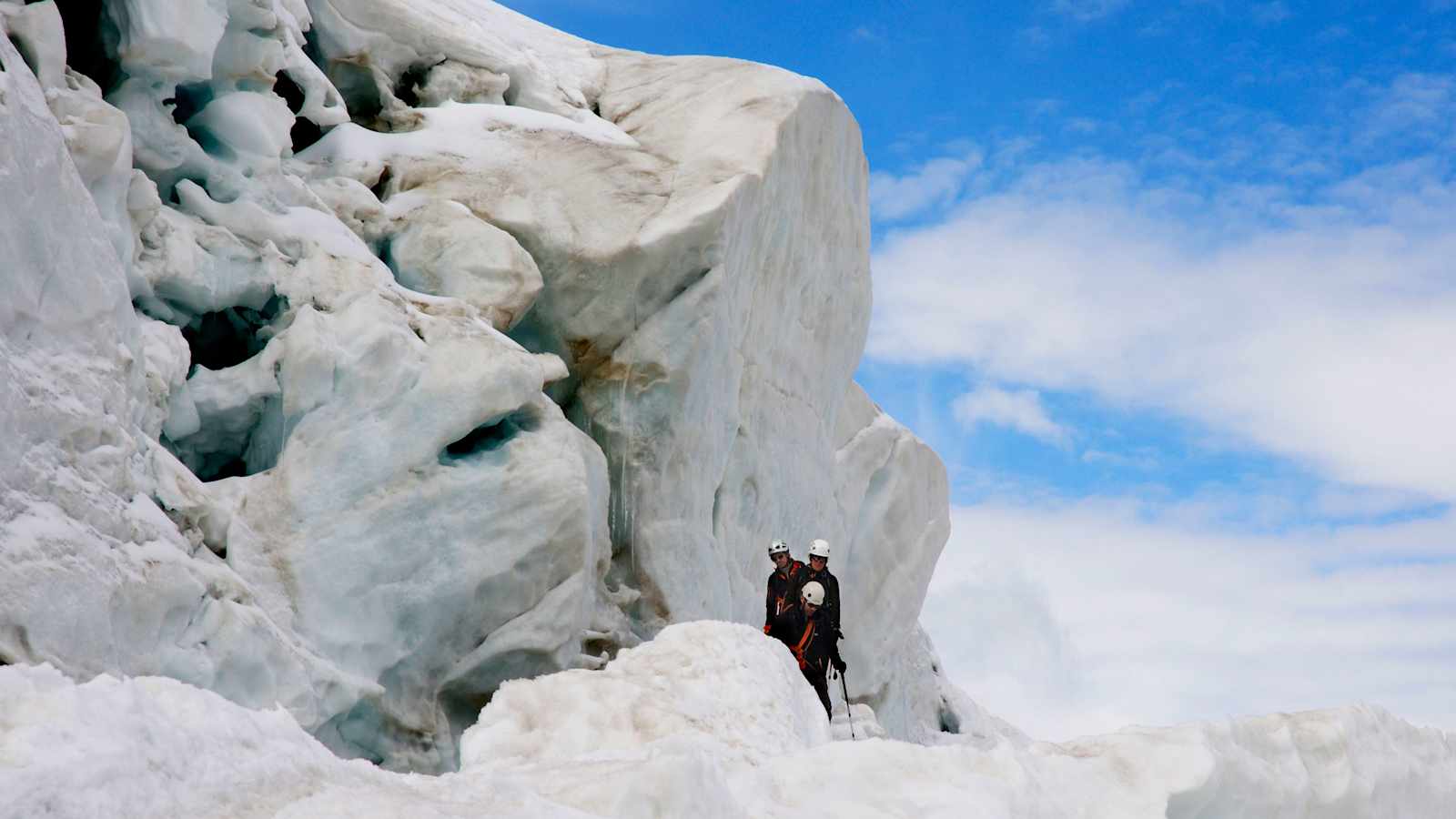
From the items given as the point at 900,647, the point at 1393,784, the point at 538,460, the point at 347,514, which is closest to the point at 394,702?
the point at 347,514

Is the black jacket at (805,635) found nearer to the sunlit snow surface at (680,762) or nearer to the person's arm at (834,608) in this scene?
the person's arm at (834,608)

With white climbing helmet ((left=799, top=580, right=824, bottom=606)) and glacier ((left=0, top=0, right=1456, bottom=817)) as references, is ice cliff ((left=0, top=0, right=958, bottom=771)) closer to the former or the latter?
glacier ((left=0, top=0, right=1456, bottom=817))

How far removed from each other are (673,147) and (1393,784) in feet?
27.3

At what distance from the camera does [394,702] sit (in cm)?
909

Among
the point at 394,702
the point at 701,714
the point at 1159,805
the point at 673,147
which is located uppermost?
the point at 673,147

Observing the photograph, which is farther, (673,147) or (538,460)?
(673,147)

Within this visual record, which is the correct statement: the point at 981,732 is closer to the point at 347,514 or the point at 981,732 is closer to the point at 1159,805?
the point at 347,514

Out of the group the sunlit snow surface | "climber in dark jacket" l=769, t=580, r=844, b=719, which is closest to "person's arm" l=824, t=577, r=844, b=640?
"climber in dark jacket" l=769, t=580, r=844, b=719

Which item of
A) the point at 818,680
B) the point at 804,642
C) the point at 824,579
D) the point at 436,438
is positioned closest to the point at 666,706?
the point at 436,438

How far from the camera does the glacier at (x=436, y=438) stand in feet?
15.5

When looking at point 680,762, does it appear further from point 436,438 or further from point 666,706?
point 436,438

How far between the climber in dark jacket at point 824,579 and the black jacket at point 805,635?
0.38 ft

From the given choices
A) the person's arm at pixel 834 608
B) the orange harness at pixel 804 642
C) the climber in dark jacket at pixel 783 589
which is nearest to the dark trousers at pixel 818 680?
the orange harness at pixel 804 642

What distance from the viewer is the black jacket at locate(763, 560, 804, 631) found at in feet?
34.2
